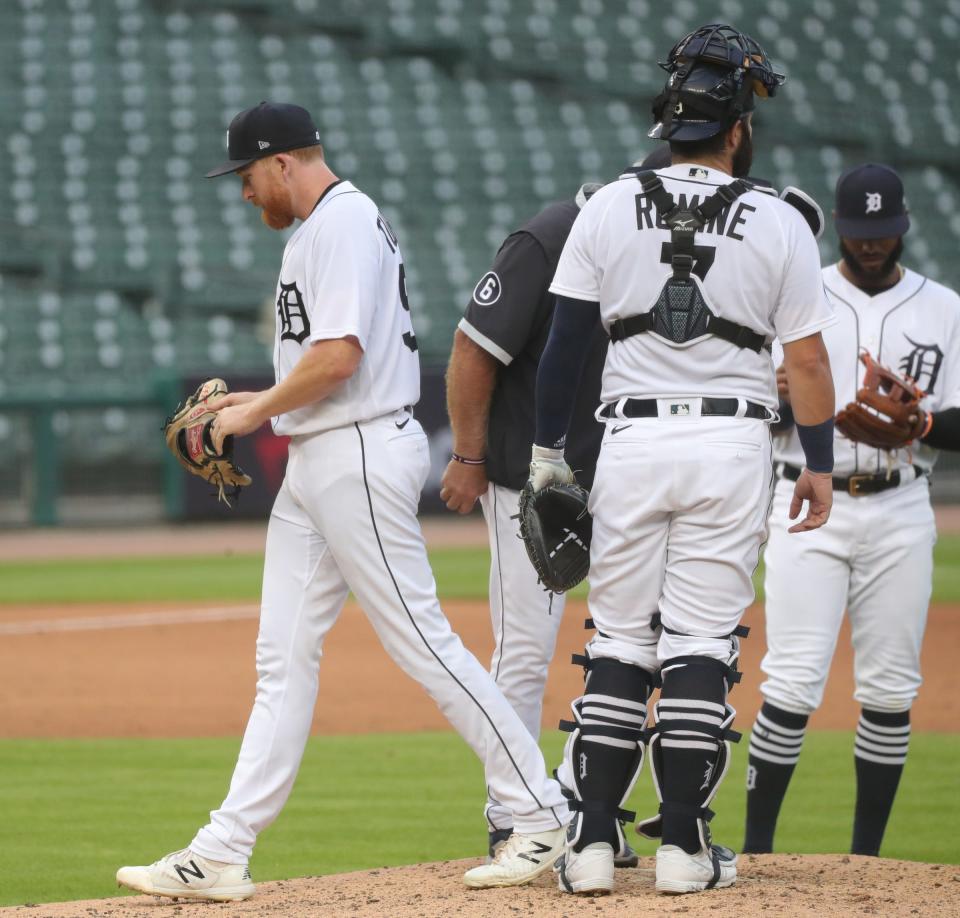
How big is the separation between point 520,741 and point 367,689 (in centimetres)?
487

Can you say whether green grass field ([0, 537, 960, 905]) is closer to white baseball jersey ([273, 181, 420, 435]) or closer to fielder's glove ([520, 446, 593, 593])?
fielder's glove ([520, 446, 593, 593])

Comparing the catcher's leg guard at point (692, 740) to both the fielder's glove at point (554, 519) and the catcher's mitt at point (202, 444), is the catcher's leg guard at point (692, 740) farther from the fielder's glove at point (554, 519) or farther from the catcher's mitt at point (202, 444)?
the catcher's mitt at point (202, 444)

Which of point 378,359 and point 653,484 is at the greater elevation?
point 378,359

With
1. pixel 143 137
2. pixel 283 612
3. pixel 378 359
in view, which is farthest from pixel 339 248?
pixel 143 137

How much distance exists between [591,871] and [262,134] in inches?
71.4

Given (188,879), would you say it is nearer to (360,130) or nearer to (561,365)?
(561,365)

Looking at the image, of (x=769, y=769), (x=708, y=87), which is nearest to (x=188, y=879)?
(x=769, y=769)

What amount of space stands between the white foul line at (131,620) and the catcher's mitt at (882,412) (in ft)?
23.6

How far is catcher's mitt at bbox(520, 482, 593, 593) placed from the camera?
11.4ft

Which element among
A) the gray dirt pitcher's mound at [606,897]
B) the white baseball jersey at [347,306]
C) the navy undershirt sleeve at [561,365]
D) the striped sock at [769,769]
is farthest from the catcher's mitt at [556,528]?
the striped sock at [769,769]

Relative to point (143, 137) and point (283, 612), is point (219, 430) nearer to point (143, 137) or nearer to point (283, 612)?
point (283, 612)

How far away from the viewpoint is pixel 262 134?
359cm

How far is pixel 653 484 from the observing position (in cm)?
331

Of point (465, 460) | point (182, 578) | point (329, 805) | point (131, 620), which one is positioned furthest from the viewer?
point (182, 578)
